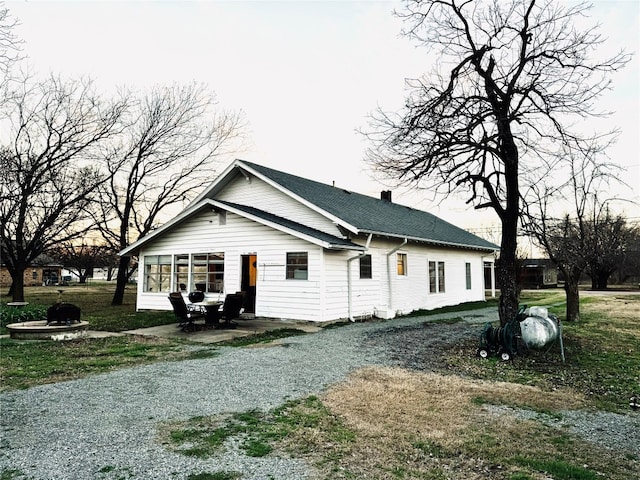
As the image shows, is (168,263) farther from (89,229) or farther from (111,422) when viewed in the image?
(111,422)

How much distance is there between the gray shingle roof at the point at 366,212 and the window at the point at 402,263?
84cm

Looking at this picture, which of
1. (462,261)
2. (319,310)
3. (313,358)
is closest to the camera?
(313,358)

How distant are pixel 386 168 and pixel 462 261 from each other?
45.3 feet

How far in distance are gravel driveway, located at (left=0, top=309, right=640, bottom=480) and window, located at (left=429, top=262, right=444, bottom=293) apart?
31.6ft

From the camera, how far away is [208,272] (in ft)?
51.4

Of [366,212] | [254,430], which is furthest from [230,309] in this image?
[254,430]

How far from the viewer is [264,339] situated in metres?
10.8

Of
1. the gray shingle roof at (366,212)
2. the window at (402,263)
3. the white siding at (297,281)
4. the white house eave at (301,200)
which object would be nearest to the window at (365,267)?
the white siding at (297,281)

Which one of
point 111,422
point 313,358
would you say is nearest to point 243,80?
point 313,358

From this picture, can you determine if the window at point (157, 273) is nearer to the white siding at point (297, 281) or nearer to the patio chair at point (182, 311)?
the white siding at point (297, 281)

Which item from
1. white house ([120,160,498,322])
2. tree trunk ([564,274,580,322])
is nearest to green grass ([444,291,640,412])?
tree trunk ([564,274,580,322])

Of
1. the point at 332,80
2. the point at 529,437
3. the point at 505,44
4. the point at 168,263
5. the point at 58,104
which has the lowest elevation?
the point at 529,437

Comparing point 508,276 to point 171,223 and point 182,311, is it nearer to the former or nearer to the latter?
point 182,311

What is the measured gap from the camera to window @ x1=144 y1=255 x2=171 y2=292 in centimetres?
1684
